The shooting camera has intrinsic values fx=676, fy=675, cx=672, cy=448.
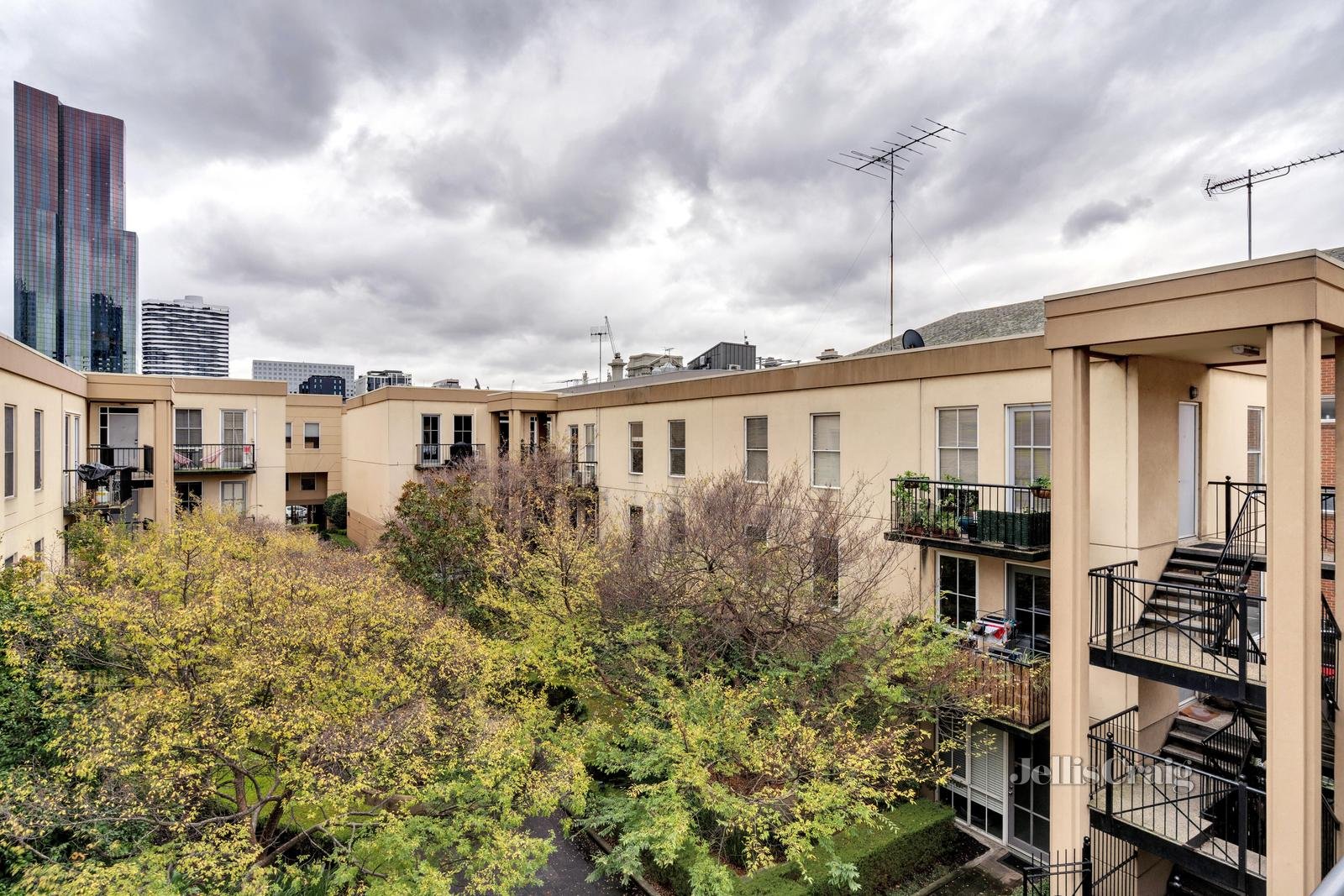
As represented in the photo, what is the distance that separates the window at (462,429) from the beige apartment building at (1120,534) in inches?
582

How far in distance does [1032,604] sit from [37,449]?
22556 millimetres

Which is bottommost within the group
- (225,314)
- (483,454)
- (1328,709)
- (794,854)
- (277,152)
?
(794,854)

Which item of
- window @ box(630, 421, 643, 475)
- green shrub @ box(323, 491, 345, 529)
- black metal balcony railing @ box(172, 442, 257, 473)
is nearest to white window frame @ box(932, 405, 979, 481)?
window @ box(630, 421, 643, 475)

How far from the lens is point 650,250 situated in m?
31.3

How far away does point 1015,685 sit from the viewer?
38.9 feet

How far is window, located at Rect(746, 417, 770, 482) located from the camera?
1875 cm

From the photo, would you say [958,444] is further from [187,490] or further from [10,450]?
[187,490]

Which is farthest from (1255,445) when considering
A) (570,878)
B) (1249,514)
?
(570,878)

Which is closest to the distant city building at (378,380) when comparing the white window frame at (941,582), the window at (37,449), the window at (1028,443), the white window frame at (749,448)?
the window at (37,449)

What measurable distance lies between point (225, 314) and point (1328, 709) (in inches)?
5800

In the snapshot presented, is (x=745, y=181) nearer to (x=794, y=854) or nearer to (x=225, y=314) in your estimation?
(x=794, y=854)

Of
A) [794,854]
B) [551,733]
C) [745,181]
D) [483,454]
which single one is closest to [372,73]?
[745,181]

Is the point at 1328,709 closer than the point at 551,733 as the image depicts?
Yes

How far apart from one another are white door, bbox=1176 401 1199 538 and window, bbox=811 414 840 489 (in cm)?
681
